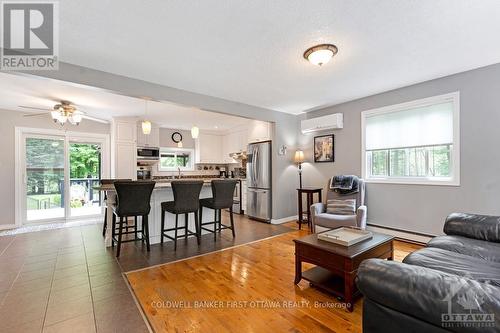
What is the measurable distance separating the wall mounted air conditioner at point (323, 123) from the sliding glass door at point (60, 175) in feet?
16.2

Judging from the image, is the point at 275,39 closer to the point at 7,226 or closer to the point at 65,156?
the point at 65,156

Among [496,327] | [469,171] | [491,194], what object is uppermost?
[469,171]

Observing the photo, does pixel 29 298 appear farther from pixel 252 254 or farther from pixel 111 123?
pixel 111 123

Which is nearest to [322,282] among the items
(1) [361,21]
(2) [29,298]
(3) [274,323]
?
(3) [274,323]

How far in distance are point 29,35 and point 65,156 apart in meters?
3.86

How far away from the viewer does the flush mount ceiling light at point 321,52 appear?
2.31m

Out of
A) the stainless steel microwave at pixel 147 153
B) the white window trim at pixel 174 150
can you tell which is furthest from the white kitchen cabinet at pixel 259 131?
the stainless steel microwave at pixel 147 153

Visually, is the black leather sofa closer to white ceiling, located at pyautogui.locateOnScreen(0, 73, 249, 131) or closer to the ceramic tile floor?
the ceramic tile floor

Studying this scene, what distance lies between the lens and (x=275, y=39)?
7.29ft

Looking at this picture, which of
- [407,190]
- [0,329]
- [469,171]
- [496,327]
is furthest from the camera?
[407,190]

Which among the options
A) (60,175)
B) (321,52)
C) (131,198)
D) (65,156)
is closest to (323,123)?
(321,52)

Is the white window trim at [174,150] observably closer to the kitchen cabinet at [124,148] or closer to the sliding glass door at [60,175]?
the kitchen cabinet at [124,148]

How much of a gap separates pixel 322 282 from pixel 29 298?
9.13 ft

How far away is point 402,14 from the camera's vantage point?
1.88 metres
